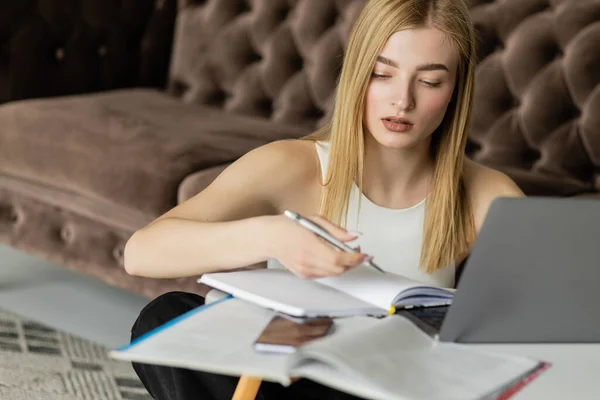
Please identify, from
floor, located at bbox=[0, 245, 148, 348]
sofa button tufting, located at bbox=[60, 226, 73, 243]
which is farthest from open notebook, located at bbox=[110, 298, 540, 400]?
sofa button tufting, located at bbox=[60, 226, 73, 243]

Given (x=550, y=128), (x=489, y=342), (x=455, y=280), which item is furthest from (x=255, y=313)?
(x=550, y=128)

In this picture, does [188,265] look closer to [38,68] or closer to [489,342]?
[489,342]

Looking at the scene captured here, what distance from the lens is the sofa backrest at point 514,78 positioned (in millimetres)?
2168

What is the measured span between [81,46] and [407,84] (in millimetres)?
1767

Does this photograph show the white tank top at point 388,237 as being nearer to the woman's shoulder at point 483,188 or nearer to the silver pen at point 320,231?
the woman's shoulder at point 483,188

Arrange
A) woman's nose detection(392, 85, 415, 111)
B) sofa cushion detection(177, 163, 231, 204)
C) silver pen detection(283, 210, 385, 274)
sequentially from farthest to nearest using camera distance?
sofa cushion detection(177, 163, 231, 204)
woman's nose detection(392, 85, 415, 111)
silver pen detection(283, 210, 385, 274)

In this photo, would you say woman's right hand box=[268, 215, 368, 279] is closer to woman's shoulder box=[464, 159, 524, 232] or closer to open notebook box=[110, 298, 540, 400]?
open notebook box=[110, 298, 540, 400]

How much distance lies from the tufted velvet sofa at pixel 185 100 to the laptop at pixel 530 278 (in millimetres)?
1052

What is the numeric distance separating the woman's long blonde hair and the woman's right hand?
0.38 meters

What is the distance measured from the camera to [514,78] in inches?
89.5

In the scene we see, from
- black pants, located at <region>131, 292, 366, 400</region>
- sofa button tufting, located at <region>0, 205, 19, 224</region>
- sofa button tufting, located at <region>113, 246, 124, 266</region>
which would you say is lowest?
sofa button tufting, located at <region>0, 205, 19, 224</region>

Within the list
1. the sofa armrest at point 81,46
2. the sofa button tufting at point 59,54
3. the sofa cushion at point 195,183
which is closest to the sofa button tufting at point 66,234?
the sofa cushion at point 195,183

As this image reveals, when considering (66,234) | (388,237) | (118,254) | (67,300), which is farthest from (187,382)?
(67,300)

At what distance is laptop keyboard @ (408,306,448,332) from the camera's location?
1.03 m
